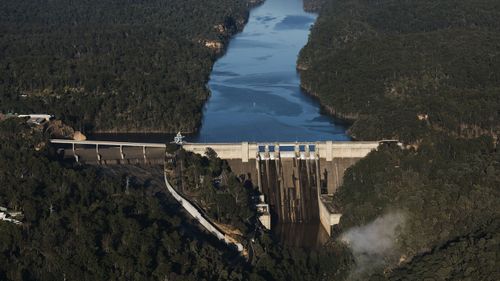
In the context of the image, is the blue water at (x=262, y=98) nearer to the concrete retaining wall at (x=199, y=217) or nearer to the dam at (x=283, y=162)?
the dam at (x=283, y=162)

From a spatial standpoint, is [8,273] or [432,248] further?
[432,248]

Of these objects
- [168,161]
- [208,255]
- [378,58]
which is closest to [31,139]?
[168,161]

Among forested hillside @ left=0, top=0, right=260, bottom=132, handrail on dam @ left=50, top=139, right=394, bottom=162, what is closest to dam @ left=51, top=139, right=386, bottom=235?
handrail on dam @ left=50, top=139, right=394, bottom=162

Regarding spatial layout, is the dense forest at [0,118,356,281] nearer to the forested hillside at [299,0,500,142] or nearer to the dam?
the dam

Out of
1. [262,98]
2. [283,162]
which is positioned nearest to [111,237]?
[283,162]

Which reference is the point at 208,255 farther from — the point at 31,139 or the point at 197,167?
the point at 31,139

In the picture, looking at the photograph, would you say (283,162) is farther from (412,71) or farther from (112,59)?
(112,59)
